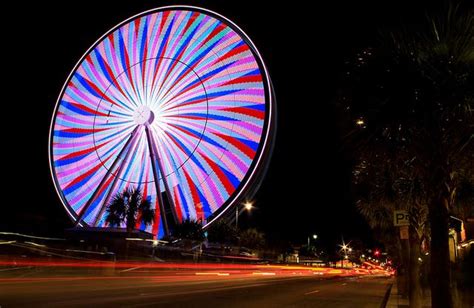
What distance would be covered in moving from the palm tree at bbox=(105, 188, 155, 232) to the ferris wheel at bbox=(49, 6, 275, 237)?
Answer: 46.5 inches

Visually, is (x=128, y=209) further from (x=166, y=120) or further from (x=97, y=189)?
(x=166, y=120)

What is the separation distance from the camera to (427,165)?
28.7 feet

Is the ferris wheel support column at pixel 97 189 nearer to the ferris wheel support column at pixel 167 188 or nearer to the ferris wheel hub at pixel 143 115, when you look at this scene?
the ferris wheel hub at pixel 143 115

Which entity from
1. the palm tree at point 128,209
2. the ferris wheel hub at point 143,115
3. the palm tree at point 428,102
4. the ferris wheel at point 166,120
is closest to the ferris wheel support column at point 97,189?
the ferris wheel at point 166,120

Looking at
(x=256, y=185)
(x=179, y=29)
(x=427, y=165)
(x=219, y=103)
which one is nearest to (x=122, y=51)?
(x=179, y=29)

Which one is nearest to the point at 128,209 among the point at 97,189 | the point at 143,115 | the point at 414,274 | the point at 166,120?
the point at 97,189

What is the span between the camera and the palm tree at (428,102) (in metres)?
7.50

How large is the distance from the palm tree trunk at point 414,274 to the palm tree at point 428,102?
691cm

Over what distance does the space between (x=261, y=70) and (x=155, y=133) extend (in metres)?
12.4

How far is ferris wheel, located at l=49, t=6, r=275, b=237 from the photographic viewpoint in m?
42.8

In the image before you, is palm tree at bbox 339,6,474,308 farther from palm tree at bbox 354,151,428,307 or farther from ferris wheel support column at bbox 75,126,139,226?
ferris wheel support column at bbox 75,126,139,226

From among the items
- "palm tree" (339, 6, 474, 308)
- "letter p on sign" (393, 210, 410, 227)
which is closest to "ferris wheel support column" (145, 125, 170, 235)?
"letter p on sign" (393, 210, 410, 227)

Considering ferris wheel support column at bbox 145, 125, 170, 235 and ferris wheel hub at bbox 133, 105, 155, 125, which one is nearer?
ferris wheel support column at bbox 145, 125, 170, 235

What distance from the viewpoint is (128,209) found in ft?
145
